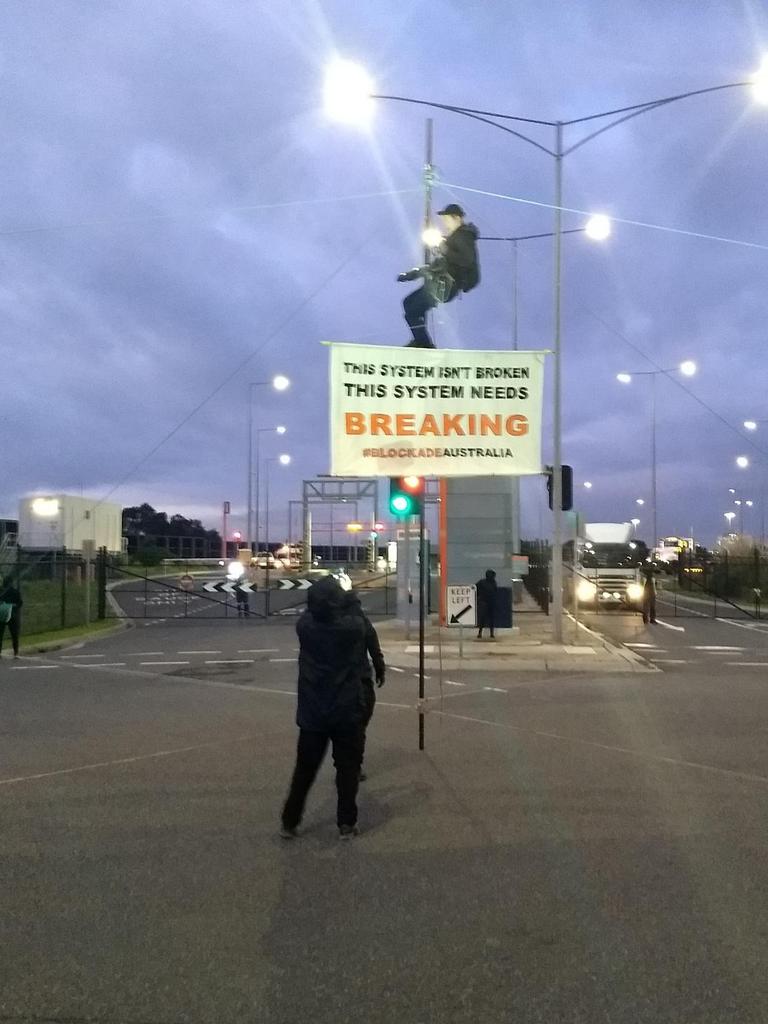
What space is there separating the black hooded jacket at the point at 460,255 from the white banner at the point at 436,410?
8.68 feet

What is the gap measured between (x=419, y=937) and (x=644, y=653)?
16.7 metres

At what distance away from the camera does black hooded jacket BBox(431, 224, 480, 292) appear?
17.7 metres

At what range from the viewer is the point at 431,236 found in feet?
66.3

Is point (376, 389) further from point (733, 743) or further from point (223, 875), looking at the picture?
point (223, 875)

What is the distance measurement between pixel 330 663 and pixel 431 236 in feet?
50.4

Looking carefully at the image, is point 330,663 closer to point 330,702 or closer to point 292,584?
point 330,702

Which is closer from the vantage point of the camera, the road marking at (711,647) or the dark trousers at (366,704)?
the dark trousers at (366,704)

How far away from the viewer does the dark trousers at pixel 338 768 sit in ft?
21.0

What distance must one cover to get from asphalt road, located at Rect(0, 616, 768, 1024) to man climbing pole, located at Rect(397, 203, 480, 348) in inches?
375

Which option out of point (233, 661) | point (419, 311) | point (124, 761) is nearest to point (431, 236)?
point (419, 311)

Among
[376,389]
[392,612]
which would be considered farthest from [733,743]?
[392,612]

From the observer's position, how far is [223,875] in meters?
5.72

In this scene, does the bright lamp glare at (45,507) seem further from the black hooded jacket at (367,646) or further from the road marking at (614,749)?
the black hooded jacket at (367,646)

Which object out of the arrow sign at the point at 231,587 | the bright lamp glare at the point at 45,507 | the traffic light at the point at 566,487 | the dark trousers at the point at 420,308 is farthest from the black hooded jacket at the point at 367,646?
the bright lamp glare at the point at 45,507
